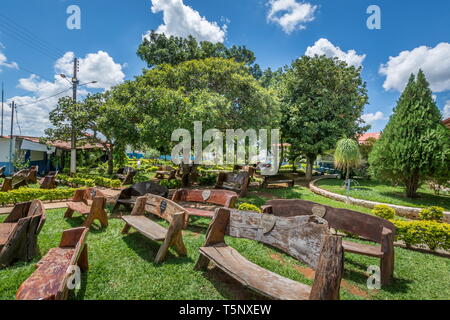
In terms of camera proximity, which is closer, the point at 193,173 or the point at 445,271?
the point at 445,271

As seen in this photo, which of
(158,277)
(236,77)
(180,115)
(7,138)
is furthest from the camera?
(7,138)

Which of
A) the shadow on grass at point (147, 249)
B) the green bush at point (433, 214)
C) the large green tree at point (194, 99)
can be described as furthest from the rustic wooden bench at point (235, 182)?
the green bush at point (433, 214)

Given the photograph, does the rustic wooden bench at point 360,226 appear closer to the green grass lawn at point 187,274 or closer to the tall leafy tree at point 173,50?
Result: the green grass lawn at point 187,274

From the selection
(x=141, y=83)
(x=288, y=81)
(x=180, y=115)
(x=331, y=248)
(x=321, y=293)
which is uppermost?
(x=288, y=81)

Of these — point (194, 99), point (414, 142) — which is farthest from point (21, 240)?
point (414, 142)

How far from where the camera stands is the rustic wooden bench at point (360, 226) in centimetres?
333

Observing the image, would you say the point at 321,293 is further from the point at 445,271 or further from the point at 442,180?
the point at 442,180

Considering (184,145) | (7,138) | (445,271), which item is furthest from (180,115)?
(7,138)

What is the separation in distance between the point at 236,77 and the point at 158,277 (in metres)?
9.01

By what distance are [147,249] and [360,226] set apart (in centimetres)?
393

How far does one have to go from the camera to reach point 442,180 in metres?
8.64

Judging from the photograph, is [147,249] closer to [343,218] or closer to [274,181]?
[343,218]

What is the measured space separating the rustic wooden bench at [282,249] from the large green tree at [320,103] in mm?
13763

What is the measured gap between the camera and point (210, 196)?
241 inches
